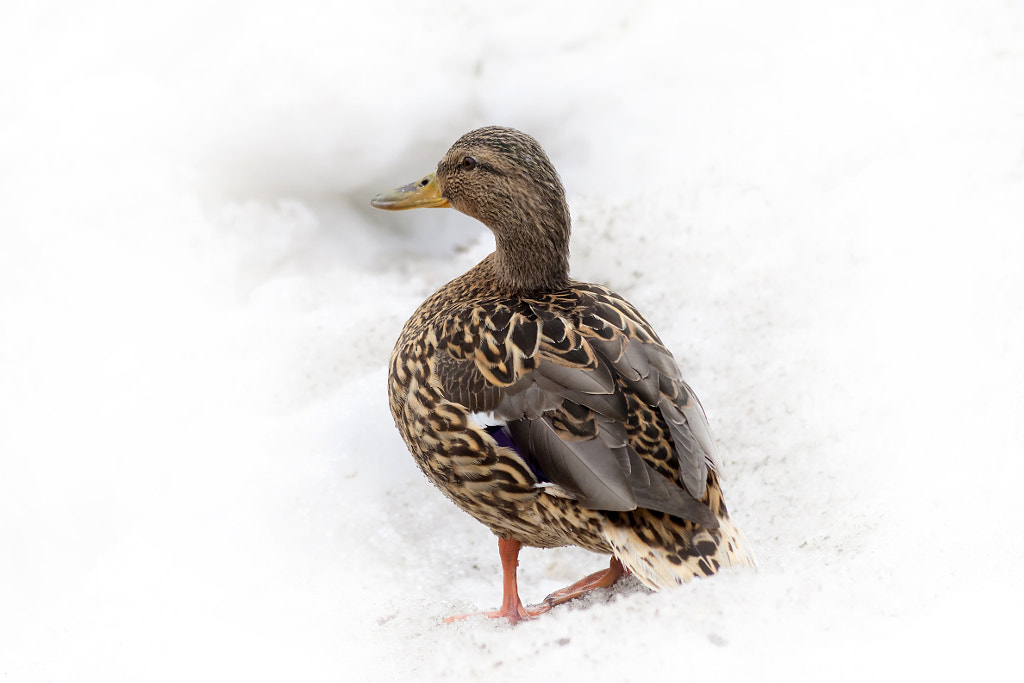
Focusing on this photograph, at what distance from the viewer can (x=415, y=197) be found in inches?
140

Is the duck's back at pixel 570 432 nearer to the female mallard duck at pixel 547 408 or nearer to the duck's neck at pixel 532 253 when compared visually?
the female mallard duck at pixel 547 408

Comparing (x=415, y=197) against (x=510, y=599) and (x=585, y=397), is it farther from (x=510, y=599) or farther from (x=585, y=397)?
(x=510, y=599)

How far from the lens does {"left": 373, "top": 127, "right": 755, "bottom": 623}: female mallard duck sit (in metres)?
2.70

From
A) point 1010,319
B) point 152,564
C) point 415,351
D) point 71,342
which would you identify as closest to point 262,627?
point 152,564

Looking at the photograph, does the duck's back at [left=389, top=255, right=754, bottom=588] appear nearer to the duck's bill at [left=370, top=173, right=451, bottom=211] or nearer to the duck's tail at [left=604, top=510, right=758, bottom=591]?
the duck's tail at [left=604, top=510, right=758, bottom=591]

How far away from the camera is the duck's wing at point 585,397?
2678mm

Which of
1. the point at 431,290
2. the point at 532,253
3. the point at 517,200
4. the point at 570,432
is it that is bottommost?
the point at 570,432

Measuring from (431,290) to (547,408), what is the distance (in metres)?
2.32

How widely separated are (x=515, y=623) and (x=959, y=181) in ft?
10.5

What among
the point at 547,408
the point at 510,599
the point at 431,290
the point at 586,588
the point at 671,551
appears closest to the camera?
the point at 671,551

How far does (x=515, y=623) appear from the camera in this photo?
3.05 meters

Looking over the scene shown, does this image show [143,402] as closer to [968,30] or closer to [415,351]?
[415,351]

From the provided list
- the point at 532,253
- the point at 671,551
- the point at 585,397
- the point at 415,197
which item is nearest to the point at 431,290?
the point at 415,197

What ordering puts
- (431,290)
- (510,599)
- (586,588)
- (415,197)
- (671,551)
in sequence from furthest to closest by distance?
(431,290), (415,197), (586,588), (510,599), (671,551)
